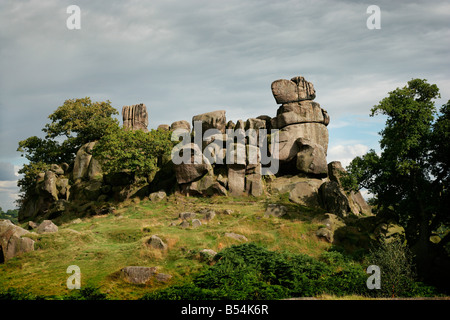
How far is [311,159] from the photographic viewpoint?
45031mm

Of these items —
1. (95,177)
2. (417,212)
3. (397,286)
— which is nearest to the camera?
(397,286)

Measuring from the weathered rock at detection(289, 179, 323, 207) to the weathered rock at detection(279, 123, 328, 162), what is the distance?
6.63 meters

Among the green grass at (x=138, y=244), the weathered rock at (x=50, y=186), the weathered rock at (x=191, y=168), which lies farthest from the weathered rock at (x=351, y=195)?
the weathered rock at (x=50, y=186)

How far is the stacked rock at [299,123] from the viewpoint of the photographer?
1812 inches

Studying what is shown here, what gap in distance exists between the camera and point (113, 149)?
4078 cm

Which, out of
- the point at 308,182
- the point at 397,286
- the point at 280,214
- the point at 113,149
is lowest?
the point at 397,286

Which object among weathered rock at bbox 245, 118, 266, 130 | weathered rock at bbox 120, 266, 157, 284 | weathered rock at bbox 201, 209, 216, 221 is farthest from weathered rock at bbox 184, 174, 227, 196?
weathered rock at bbox 120, 266, 157, 284

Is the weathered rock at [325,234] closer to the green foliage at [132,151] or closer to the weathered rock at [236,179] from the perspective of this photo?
the weathered rock at [236,179]

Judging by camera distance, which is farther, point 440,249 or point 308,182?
point 308,182

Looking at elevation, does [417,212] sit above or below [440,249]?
above
